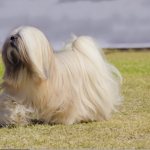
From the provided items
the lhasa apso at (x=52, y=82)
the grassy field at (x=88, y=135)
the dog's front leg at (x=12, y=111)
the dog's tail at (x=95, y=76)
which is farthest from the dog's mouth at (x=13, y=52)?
the dog's tail at (x=95, y=76)

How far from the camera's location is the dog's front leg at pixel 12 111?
7.53 meters

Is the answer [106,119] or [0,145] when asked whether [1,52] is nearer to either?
[0,145]

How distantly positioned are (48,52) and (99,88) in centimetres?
103

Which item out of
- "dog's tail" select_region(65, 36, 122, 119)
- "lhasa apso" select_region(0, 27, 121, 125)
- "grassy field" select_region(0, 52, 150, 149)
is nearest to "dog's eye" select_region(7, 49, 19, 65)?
"lhasa apso" select_region(0, 27, 121, 125)

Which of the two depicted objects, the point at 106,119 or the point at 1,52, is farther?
the point at 106,119

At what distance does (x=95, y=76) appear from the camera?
7.95 m

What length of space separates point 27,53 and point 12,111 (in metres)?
0.89

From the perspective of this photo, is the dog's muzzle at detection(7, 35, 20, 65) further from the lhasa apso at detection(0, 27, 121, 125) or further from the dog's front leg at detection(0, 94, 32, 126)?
the dog's front leg at detection(0, 94, 32, 126)

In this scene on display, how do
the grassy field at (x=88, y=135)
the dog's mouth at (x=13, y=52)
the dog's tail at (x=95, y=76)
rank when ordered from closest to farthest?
the grassy field at (x=88, y=135) → the dog's mouth at (x=13, y=52) → the dog's tail at (x=95, y=76)

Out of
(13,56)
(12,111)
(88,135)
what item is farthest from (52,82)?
(88,135)

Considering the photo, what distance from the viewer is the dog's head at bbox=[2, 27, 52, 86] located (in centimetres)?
705

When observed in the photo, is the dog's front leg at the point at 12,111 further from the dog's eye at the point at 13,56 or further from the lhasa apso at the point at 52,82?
the dog's eye at the point at 13,56

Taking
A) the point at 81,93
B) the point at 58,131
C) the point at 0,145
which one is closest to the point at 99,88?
the point at 81,93

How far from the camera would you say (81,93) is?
7.81 metres
